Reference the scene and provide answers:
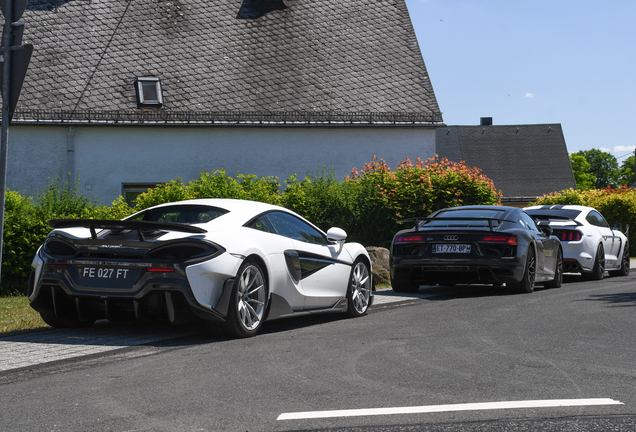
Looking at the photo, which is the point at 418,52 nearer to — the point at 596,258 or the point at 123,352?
the point at 596,258

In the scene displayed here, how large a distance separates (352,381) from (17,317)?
5.15 metres

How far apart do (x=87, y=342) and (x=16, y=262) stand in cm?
582

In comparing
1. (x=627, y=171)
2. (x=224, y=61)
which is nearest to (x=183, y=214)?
(x=224, y=61)

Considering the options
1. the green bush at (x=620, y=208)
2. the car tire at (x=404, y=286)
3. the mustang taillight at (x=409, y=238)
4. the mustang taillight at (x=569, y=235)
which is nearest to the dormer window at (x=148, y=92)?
the mustang taillight at (x=569, y=235)

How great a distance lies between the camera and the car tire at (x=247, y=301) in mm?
6898

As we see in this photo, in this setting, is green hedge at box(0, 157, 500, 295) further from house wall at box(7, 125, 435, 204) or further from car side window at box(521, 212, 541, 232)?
house wall at box(7, 125, 435, 204)

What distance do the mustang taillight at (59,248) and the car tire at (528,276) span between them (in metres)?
6.89

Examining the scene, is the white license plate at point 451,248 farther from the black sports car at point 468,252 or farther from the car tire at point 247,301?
the car tire at point 247,301

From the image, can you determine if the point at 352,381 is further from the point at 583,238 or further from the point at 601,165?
the point at 601,165

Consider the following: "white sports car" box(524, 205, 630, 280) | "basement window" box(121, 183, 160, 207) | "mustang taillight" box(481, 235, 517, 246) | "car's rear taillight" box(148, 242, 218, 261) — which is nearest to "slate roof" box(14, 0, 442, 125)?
"basement window" box(121, 183, 160, 207)

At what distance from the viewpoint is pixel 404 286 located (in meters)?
12.1

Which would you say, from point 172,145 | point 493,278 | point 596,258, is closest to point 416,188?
point 596,258

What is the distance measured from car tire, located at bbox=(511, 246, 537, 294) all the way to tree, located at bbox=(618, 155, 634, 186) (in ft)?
357

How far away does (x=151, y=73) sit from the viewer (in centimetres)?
2436
